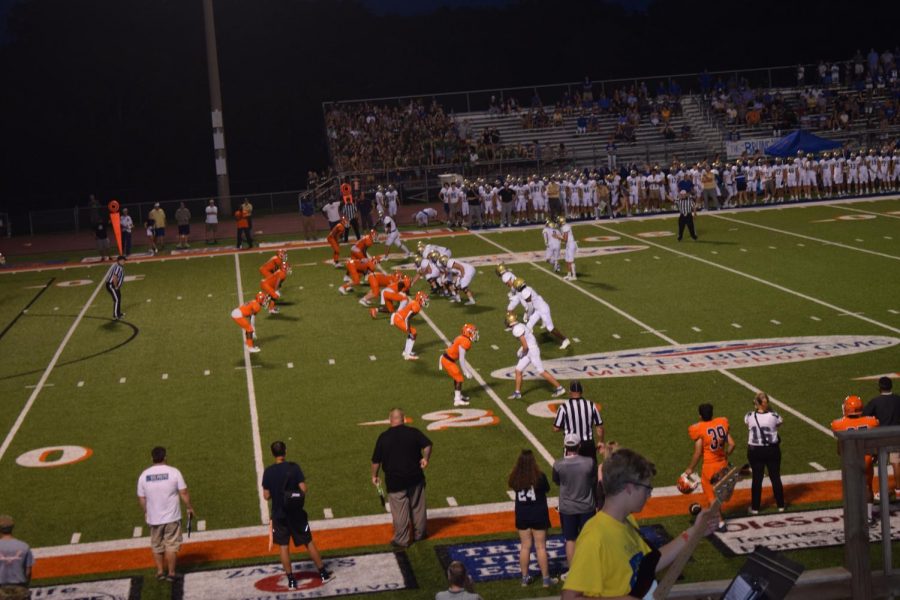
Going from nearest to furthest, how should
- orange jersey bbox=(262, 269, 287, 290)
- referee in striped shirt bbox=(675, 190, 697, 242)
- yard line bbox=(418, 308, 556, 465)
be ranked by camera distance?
yard line bbox=(418, 308, 556, 465), orange jersey bbox=(262, 269, 287, 290), referee in striped shirt bbox=(675, 190, 697, 242)

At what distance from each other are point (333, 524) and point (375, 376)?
22.1ft

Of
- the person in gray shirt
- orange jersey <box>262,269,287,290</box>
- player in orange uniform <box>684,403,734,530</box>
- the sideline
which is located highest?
orange jersey <box>262,269,287,290</box>

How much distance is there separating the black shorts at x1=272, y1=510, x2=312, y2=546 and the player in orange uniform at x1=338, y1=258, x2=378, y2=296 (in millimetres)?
15554

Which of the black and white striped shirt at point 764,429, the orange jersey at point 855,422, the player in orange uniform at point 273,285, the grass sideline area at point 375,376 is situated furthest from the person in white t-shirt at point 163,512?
the player in orange uniform at point 273,285

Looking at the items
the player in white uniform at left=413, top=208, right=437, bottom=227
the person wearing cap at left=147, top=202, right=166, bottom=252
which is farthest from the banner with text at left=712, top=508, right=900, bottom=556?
the player in white uniform at left=413, top=208, right=437, bottom=227

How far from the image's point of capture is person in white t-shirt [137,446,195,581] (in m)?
11.7

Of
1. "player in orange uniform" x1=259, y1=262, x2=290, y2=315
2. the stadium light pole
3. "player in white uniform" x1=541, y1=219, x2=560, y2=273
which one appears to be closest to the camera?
"player in orange uniform" x1=259, y1=262, x2=290, y2=315

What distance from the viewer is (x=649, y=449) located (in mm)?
15078

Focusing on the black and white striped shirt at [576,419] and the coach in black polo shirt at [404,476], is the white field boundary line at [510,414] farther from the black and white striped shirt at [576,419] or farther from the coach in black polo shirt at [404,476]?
the coach in black polo shirt at [404,476]

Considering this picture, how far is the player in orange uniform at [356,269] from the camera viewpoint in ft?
88.6

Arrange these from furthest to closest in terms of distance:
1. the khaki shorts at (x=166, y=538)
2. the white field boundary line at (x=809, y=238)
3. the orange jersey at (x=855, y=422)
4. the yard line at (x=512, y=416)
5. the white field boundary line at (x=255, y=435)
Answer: the white field boundary line at (x=809, y=238), the yard line at (x=512, y=416), the white field boundary line at (x=255, y=435), the orange jersey at (x=855, y=422), the khaki shorts at (x=166, y=538)

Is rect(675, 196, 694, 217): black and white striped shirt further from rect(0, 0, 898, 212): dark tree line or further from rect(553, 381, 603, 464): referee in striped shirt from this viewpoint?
rect(0, 0, 898, 212): dark tree line

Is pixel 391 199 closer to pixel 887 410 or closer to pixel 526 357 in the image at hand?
pixel 526 357

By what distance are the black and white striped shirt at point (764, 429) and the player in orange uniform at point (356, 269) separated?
49.9 ft
